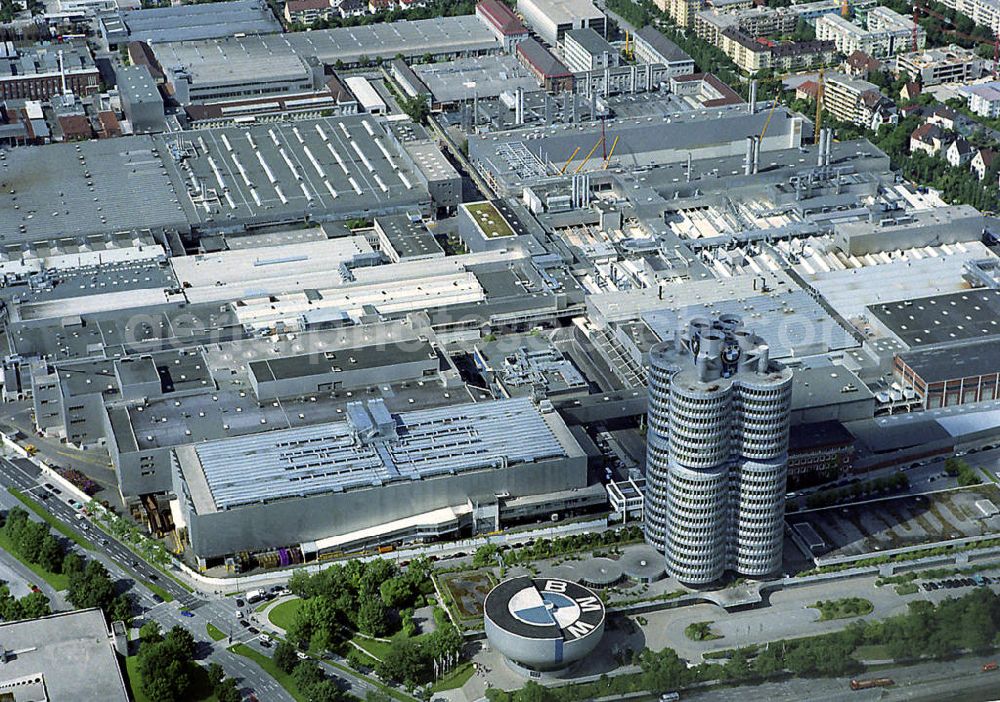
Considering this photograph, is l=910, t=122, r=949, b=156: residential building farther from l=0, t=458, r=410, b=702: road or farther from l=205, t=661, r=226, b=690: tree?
l=205, t=661, r=226, b=690: tree

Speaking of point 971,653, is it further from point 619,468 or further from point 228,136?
point 228,136

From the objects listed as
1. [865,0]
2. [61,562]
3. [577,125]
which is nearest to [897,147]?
[577,125]

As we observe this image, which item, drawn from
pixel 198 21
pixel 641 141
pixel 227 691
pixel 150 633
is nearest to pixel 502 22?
pixel 198 21

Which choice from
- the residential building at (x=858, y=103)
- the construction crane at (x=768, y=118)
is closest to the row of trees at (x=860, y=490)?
the construction crane at (x=768, y=118)

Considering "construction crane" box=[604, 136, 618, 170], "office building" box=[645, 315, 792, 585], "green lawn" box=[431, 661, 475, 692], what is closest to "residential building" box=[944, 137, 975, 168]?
"construction crane" box=[604, 136, 618, 170]

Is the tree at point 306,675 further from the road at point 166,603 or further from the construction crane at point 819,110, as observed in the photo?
the construction crane at point 819,110
